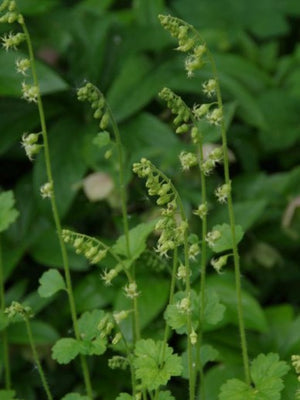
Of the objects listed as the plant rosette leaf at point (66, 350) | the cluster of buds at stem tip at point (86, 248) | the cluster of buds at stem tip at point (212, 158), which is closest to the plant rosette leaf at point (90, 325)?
the plant rosette leaf at point (66, 350)

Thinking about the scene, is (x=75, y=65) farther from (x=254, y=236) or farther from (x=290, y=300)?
(x=290, y=300)

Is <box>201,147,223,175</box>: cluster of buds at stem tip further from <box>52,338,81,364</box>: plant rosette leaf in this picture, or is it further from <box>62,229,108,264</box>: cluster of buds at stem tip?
<box>52,338,81,364</box>: plant rosette leaf

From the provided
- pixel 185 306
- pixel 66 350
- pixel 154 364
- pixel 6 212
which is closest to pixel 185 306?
pixel 185 306

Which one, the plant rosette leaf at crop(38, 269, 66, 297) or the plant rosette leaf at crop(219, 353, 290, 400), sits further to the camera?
→ the plant rosette leaf at crop(38, 269, 66, 297)

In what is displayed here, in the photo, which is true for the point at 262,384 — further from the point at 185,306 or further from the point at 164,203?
the point at 164,203

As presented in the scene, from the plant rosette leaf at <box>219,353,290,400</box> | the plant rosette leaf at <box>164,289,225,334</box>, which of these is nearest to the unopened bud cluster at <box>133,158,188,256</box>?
the plant rosette leaf at <box>164,289,225,334</box>

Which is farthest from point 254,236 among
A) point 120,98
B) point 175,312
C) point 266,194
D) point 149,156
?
point 175,312
